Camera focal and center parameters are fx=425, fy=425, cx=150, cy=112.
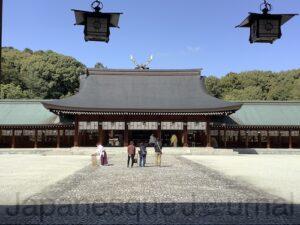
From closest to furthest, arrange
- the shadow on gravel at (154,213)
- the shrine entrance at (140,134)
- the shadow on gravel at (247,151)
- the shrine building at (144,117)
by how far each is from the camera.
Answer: the shadow on gravel at (154,213) < the shrine building at (144,117) < the shadow on gravel at (247,151) < the shrine entrance at (140,134)

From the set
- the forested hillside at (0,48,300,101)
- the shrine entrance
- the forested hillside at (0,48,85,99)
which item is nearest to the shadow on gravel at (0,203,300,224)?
the shrine entrance

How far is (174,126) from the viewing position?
3725 centimetres

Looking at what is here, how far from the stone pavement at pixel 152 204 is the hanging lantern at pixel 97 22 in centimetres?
392

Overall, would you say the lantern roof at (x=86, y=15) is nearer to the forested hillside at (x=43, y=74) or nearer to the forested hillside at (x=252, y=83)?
the forested hillside at (x=43, y=74)

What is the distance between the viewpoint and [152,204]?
413 inches

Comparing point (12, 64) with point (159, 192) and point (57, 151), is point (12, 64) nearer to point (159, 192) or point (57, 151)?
point (57, 151)

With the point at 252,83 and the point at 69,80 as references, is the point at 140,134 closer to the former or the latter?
the point at 69,80

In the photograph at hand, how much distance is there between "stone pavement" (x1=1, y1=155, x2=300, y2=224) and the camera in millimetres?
8734

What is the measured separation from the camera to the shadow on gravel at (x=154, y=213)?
8562 mm

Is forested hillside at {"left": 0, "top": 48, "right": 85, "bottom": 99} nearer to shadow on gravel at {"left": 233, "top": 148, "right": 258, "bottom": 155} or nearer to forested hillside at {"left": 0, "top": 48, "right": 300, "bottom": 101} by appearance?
forested hillside at {"left": 0, "top": 48, "right": 300, "bottom": 101}

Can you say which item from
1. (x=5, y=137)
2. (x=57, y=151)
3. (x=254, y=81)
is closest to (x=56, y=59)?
(x=254, y=81)

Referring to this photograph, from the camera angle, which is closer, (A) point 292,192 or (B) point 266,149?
(A) point 292,192

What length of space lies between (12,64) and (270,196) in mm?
78842

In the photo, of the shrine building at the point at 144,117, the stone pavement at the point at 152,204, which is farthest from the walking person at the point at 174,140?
the stone pavement at the point at 152,204
